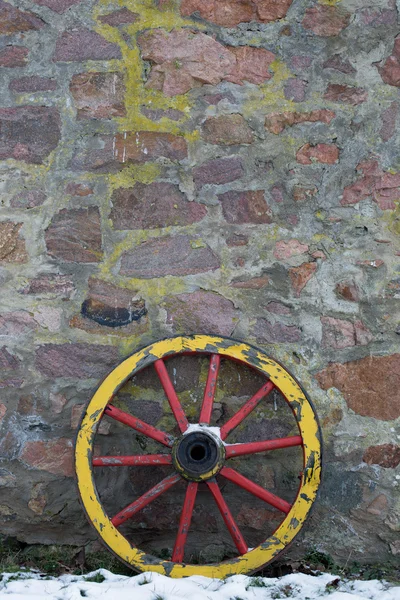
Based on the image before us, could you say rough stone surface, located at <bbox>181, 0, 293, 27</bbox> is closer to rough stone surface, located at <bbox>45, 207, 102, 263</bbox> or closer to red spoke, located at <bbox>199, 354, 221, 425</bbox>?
rough stone surface, located at <bbox>45, 207, 102, 263</bbox>

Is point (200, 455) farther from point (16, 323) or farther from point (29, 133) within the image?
point (29, 133)

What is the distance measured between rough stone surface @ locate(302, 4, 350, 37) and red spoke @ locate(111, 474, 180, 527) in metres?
1.95

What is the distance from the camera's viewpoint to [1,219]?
9.90ft

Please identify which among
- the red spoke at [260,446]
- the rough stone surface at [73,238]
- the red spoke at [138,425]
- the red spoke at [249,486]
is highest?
the rough stone surface at [73,238]

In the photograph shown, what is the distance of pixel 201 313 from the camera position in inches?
118

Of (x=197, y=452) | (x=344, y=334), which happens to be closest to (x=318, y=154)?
(x=344, y=334)

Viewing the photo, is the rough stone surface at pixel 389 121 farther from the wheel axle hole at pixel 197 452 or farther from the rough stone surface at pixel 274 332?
the wheel axle hole at pixel 197 452

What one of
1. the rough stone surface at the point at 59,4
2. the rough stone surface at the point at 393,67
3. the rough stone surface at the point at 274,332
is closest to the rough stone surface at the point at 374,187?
the rough stone surface at the point at 393,67

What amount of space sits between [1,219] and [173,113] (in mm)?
856

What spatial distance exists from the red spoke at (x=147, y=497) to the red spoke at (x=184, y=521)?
0.23 feet

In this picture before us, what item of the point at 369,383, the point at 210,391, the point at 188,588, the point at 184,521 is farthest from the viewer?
the point at 369,383

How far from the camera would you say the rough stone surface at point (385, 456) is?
2928mm

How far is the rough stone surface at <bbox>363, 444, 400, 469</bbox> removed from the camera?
293cm

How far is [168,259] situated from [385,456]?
3.98 ft
